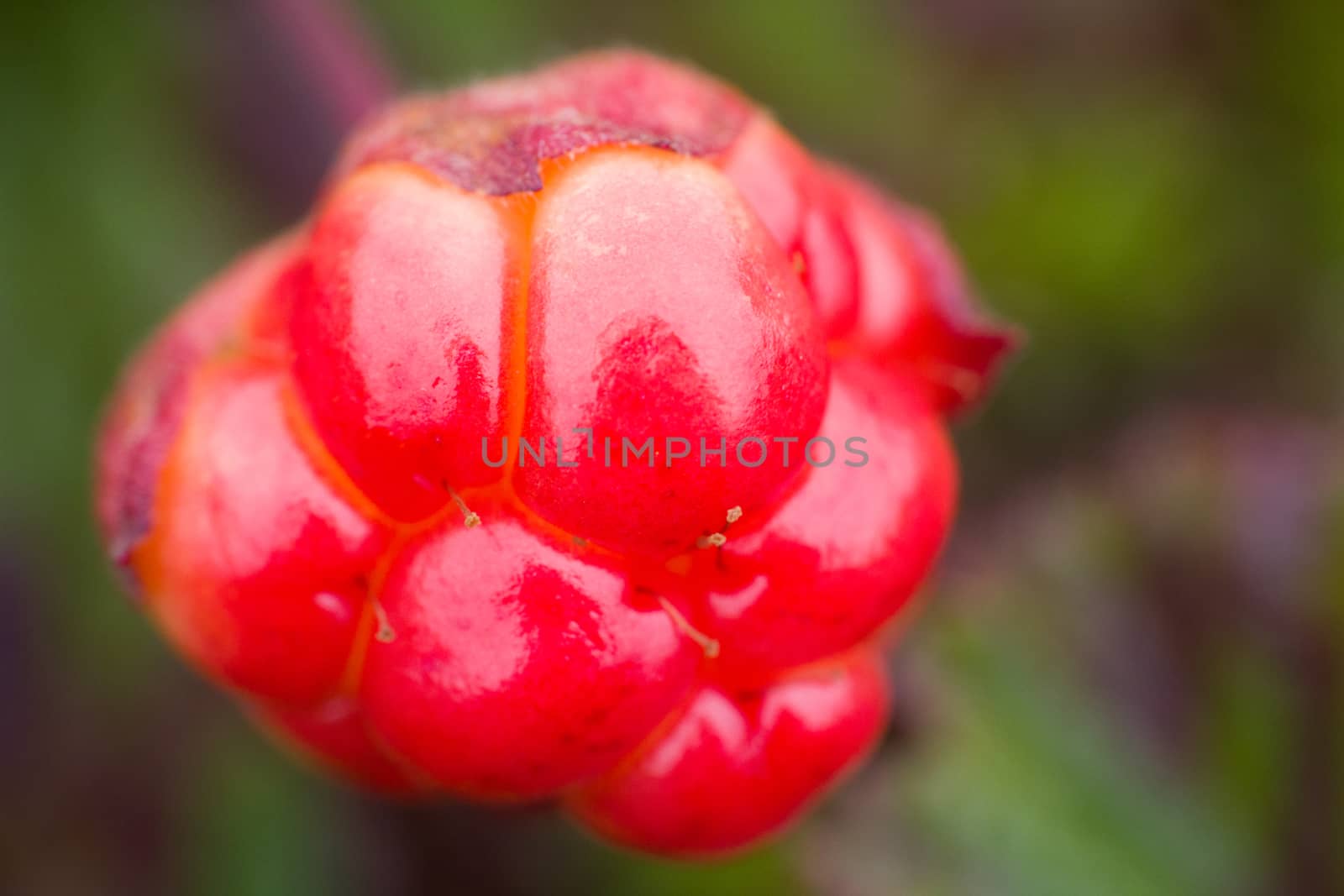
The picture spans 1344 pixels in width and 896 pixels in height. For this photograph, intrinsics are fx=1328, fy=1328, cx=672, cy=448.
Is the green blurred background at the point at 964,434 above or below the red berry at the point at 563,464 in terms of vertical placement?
below

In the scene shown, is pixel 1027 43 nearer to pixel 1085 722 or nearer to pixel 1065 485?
pixel 1065 485

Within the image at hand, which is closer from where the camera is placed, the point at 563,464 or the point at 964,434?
the point at 563,464

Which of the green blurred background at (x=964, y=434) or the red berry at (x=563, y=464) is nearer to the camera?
the red berry at (x=563, y=464)

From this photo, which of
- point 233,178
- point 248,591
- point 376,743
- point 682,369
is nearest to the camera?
point 682,369

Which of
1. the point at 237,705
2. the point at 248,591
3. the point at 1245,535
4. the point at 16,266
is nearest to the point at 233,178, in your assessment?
→ the point at 16,266
